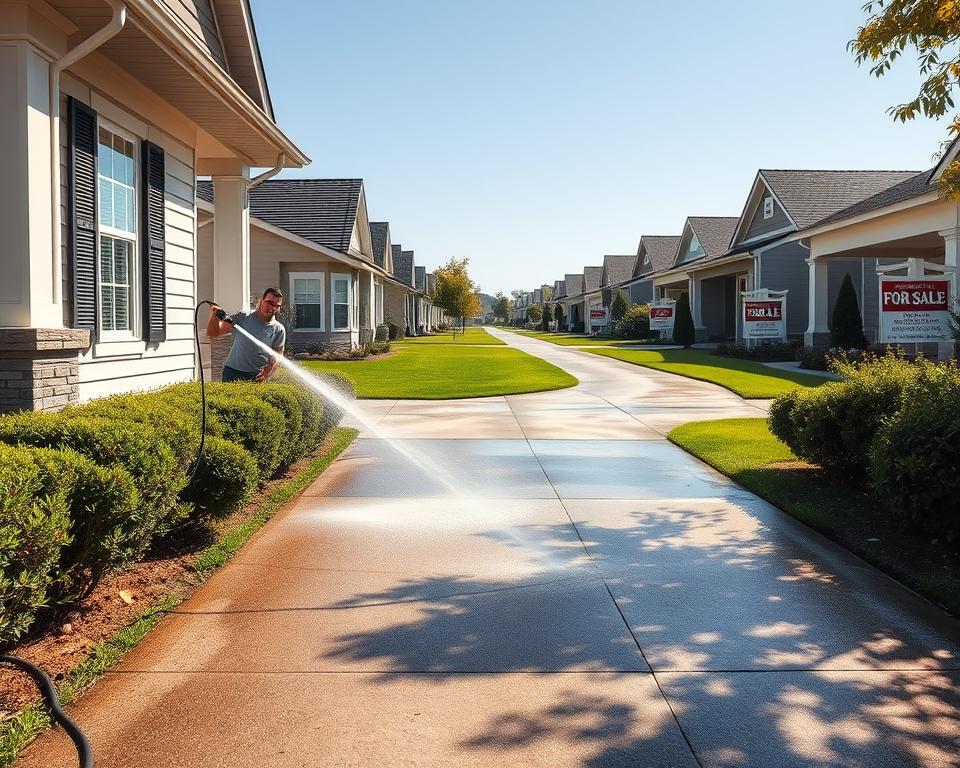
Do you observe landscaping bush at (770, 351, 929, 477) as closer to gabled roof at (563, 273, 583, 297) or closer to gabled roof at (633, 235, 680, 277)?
gabled roof at (633, 235, 680, 277)

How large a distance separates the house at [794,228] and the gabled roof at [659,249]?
1683 cm

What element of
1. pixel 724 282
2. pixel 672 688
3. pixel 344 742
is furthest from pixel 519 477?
pixel 724 282

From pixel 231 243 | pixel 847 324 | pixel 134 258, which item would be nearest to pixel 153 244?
pixel 134 258

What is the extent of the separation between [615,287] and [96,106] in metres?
57.6

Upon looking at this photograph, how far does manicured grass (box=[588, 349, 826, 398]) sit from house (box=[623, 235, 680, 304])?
65.6 ft

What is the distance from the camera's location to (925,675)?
13.6 feet

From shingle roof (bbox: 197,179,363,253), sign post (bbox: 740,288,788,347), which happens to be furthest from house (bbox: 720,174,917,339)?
shingle roof (bbox: 197,179,363,253)

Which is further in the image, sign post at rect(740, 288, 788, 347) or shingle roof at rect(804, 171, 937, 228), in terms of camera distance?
sign post at rect(740, 288, 788, 347)

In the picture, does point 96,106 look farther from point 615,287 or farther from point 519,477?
point 615,287

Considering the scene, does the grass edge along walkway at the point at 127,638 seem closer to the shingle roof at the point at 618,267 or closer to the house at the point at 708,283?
the house at the point at 708,283

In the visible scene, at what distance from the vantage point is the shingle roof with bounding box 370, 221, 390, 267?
45.9 m

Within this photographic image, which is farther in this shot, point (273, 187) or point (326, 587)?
point (273, 187)

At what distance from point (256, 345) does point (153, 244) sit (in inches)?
58.5

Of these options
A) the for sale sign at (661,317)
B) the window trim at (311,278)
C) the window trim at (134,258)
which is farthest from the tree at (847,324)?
the window trim at (134,258)
